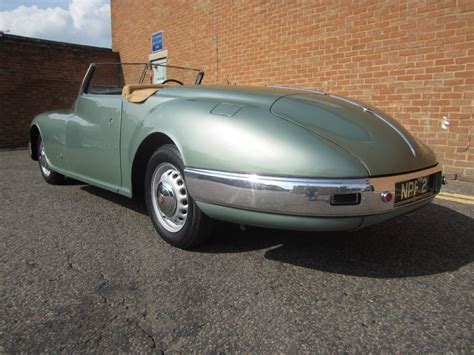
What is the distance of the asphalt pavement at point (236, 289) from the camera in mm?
1720

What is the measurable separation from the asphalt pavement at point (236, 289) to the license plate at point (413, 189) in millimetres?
434

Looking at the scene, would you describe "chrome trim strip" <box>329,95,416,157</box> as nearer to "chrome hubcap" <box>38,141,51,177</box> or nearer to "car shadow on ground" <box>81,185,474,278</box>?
"car shadow on ground" <box>81,185,474,278</box>

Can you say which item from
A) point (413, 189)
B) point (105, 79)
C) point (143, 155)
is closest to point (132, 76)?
point (105, 79)

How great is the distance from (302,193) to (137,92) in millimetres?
1676

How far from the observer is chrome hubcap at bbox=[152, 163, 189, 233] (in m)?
2.66

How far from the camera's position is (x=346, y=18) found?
20.2 ft

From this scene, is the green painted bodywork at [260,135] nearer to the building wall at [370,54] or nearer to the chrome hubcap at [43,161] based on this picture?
the chrome hubcap at [43,161]

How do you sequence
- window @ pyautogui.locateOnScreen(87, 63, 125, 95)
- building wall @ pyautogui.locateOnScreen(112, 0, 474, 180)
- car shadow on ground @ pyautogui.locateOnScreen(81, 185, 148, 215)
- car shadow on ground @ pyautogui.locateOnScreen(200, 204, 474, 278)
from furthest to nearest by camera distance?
building wall @ pyautogui.locateOnScreen(112, 0, 474, 180), window @ pyautogui.locateOnScreen(87, 63, 125, 95), car shadow on ground @ pyautogui.locateOnScreen(81, 185, 148, 215), car shadow on ground @ pyautogui.locateOnScreen(200, 204, 474, 278)

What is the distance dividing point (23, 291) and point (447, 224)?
303cm

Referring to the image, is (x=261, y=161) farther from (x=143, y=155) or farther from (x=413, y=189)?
(x=143, y=155)

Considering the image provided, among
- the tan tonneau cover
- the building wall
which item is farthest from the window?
the building wall

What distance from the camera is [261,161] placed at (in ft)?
7.12

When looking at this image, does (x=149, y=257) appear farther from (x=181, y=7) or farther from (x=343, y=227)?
(x=181, y=7)

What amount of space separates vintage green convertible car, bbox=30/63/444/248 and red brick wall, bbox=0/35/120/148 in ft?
27.6
